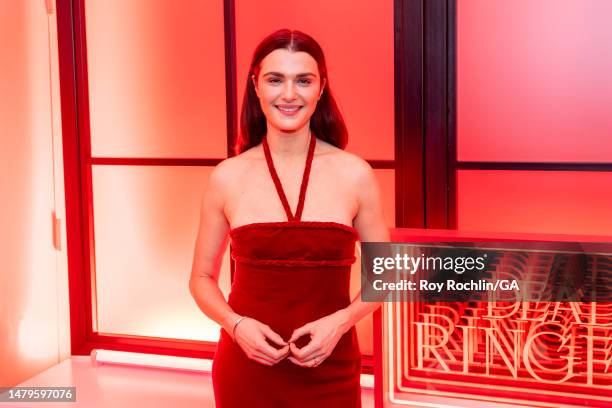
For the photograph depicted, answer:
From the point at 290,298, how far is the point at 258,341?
0.48 feet

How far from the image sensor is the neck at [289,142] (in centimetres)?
213

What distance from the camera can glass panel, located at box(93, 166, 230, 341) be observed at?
406 cm

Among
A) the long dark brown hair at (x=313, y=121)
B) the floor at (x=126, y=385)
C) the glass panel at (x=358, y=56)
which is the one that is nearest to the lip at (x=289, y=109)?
the long dark brown hair at (x=313, y=121)

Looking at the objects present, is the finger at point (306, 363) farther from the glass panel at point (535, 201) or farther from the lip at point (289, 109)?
the glass panel at point (535, 201)

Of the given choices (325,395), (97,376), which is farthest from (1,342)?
(325,395)

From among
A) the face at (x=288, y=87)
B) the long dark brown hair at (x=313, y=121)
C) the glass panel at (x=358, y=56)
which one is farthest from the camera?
the glass panel at (x=358, y=56)

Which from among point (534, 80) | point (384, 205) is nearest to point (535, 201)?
point (534, 80)

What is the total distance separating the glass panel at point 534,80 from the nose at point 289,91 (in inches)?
63.1

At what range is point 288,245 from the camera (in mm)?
2018

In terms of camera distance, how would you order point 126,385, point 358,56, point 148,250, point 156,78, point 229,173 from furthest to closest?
point 148,250 → point 156,78 → point 126,385 → point 358,56 → point 229,173

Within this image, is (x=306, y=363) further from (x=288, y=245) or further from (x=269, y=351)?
(x=288, y=245)

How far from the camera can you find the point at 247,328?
1.98 m

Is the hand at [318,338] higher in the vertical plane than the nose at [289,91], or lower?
lower

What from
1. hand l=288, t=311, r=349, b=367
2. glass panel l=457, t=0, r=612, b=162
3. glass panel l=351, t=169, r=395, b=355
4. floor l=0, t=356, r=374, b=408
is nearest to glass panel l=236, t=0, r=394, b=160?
glass panel l=351, t=169, r=395, b=355
